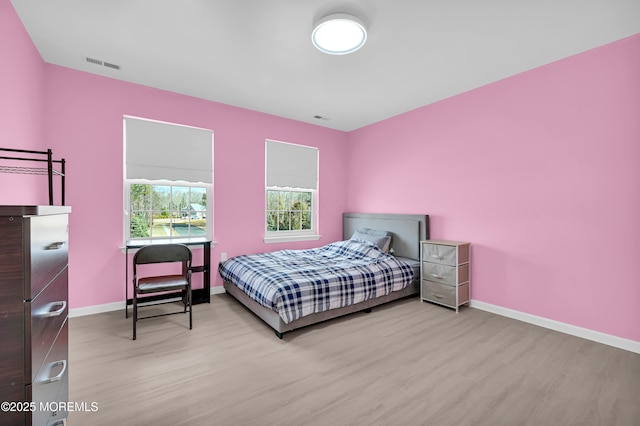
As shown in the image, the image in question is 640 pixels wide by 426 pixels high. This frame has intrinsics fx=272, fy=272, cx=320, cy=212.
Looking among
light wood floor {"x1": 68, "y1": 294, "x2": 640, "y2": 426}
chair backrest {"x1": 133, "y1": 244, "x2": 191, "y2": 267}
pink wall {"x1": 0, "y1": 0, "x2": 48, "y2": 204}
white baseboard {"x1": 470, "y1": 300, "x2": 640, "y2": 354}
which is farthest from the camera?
chair backrest {"x1": 133, "y1": 244, "x2": 191, "y2": 267}

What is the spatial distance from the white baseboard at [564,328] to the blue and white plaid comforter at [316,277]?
98cm

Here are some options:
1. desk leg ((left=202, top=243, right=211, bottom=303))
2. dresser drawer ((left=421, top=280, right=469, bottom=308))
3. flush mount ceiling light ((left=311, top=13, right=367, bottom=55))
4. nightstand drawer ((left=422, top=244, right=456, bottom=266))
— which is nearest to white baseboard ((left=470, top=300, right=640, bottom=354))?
dresser drawer ((left=421, top=280, right=469, bottom=308))

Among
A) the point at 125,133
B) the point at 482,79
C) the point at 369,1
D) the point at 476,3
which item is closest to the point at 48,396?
the point at 369,1

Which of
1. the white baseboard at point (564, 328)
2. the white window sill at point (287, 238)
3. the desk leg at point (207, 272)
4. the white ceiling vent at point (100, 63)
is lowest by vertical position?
the white baseboard at point (564, 328)

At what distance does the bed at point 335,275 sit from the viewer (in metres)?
2.67

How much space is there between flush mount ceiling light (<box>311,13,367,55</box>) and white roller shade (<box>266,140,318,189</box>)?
223 centimetres

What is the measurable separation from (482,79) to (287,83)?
7.54 feet

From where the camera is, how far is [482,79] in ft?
10.5

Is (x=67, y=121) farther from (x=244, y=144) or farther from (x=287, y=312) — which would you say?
(x=287, y=312)

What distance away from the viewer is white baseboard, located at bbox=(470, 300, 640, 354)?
2.40 m

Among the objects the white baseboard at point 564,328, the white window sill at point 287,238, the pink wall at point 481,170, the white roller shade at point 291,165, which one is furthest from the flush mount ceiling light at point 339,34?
the white baseboard at point 564,328

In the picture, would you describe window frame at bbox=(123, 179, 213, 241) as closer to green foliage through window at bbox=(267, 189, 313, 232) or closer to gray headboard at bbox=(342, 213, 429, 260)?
green foliage through window at bbox=(267, 189, 313, 232)

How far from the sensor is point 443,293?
3381mm

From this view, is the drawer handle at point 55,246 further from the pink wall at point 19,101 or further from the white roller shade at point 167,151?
the white roller shade at point 167,151
